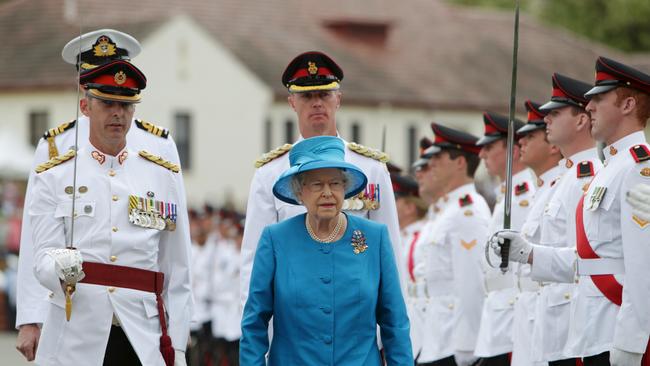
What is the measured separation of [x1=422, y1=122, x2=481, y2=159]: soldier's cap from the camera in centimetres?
1225

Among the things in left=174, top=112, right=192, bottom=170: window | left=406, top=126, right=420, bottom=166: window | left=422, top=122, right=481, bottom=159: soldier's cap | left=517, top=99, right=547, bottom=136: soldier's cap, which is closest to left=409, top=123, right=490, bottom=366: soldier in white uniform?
left=422, top=122, right=481, bottom=159: soldier's cap

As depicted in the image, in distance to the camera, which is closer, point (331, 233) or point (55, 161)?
point (331, 233)

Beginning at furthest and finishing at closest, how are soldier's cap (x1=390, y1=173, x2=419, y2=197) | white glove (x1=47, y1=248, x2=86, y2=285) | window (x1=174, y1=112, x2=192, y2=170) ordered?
window (x1=174, y1=112, x2=192, y2=170) < soldier's cap (x1=390, y1=173, x2=419, y2=197) < white glove (x1=47, y1=248, x2=86, y2=285)

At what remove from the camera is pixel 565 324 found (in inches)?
371

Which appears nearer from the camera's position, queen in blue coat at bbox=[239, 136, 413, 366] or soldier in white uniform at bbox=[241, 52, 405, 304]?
queen in blue coat at bbox=[239, 136, 413, 366]

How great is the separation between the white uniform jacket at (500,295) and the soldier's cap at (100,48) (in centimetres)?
303

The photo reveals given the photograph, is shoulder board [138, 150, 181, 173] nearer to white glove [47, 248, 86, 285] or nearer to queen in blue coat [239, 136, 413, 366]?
white glove [47, 248, 86, 285]

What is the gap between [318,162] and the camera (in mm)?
7277

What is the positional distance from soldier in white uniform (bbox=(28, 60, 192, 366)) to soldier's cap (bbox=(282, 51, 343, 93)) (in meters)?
0.93

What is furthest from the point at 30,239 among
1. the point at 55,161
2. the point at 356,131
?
the point at 356,131

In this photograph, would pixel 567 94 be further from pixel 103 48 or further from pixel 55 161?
pixel 55 161

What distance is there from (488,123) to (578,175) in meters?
2.25

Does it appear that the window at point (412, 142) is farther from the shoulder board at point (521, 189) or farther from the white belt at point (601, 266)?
the white belt at point (601, 266)

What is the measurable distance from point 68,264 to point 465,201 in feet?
15.8
